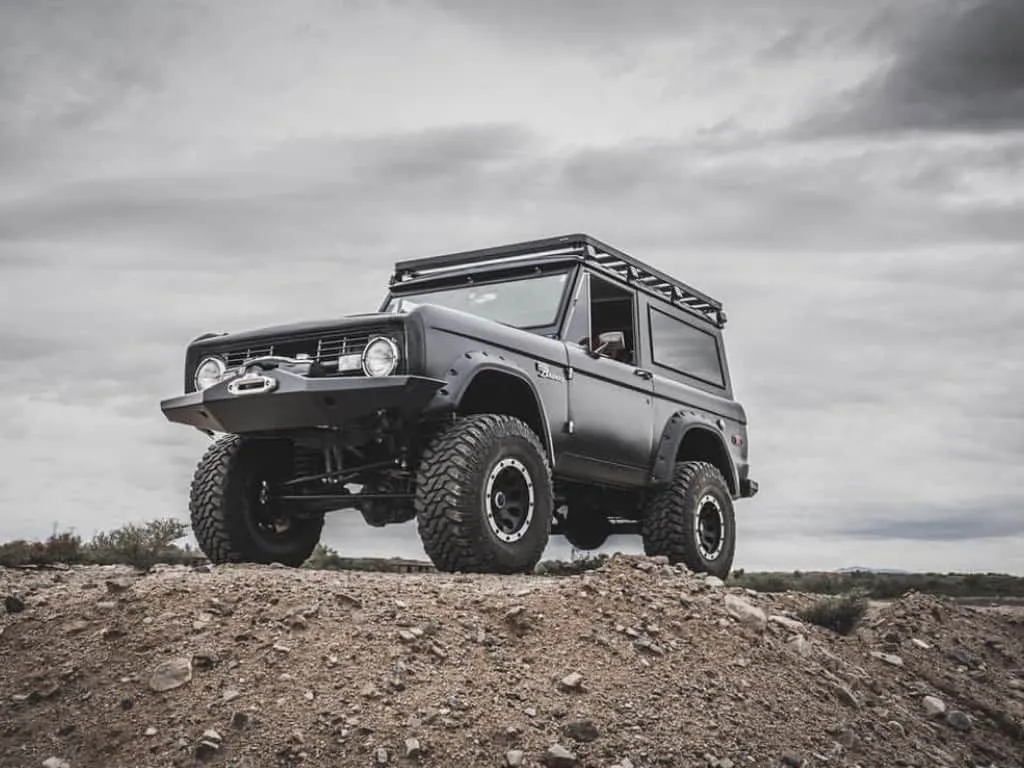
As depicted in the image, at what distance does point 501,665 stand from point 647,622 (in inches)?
42.7

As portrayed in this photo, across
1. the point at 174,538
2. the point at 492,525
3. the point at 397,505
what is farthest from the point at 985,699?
the point at 174,538

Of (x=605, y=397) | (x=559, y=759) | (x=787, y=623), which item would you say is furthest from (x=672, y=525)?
(x=559, y=759)

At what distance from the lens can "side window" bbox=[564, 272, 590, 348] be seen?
29.3 feet

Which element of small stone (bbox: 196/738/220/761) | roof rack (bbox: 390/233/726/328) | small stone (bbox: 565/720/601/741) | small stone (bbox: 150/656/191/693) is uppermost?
roof rack (bbox: 390/233/726/328)

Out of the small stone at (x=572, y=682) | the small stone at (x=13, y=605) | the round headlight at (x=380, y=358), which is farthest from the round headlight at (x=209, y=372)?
the small stone at (x=572, y=682)

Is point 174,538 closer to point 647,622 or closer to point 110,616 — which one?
point 110,616

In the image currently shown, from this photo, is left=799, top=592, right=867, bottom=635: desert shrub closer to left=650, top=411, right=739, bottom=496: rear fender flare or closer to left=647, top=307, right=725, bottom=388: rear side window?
left=650, top=411, right=739, bottom=496: rear fender flare

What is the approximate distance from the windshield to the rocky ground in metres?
2.51

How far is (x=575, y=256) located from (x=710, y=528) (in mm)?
2952

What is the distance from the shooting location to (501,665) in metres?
5.61

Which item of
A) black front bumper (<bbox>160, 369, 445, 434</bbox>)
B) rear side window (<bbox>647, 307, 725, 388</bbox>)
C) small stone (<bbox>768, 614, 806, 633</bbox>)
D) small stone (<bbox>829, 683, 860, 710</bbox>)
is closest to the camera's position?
small stone (<bbox>829, 683, 860, 710</bbox>)

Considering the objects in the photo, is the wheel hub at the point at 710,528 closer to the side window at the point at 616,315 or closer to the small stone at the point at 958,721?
the side window at the point at 616,315

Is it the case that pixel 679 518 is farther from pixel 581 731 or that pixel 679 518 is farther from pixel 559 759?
pixel 559 759

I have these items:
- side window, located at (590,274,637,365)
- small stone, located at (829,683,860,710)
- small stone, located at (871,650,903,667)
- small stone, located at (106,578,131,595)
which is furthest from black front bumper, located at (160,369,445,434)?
small stone, located at (871,650,903,667)
